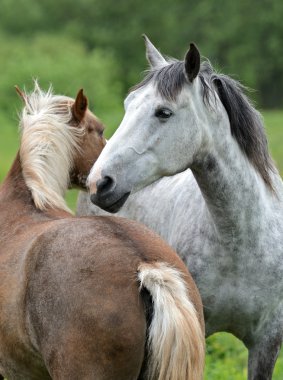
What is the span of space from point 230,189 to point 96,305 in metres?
1.41

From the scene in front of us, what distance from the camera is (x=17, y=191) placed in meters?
4.59

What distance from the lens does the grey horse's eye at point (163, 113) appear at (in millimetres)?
4270

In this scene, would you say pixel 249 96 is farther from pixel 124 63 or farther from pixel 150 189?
pixel 124 63

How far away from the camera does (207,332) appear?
486 cm

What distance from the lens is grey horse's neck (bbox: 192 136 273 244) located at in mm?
4516

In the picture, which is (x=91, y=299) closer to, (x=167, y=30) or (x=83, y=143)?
(x=83, y=143)

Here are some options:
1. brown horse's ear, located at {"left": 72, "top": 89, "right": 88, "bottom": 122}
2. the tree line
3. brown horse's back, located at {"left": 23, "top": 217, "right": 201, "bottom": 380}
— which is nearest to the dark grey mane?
brown horse's ear, located at {"left": 72, "top": 89, "right": 88, "bottom": 122}

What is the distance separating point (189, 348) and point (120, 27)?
174 feet

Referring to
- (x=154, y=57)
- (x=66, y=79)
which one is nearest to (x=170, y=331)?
(x=154, y=57)

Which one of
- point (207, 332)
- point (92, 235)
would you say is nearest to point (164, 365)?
point (92, 235)

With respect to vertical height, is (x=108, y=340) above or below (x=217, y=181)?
below

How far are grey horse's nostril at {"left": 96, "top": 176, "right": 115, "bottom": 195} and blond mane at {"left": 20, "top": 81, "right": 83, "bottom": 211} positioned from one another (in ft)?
1.46

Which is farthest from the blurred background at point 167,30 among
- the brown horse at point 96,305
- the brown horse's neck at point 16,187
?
the brown horse at point 96,305

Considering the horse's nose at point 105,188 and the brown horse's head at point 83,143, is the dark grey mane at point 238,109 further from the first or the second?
the horse's nose at point 105,188
